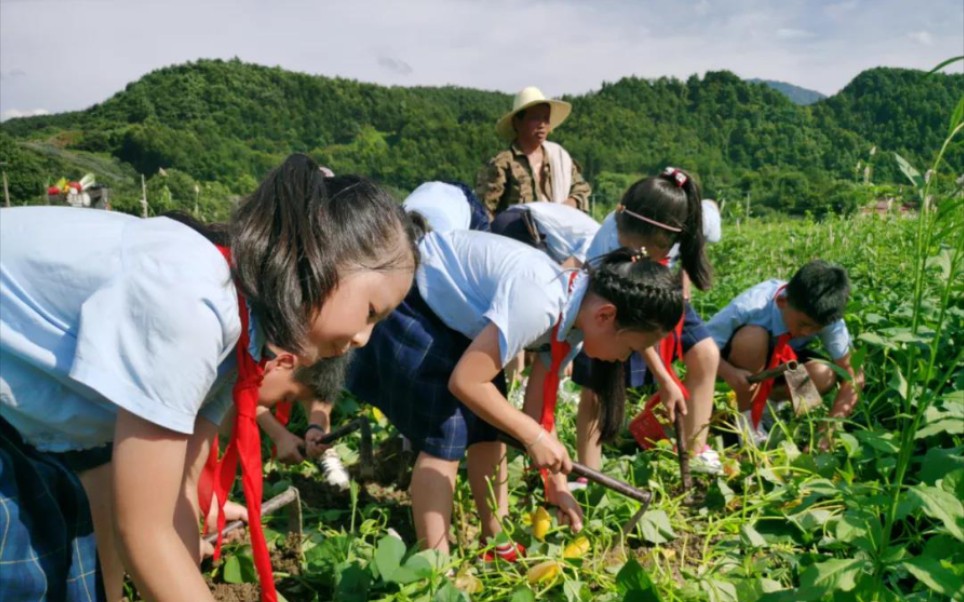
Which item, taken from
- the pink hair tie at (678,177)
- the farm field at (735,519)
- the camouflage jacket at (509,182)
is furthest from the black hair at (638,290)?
the camouflage jacket at (509,182)

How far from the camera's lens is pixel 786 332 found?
10.1ft

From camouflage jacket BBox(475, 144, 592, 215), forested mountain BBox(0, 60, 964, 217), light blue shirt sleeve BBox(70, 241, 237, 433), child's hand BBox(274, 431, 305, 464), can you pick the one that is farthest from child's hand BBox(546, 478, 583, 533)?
forested mountain BBox(0, 60, 964, 217)

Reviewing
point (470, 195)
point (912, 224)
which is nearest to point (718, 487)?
point (470, 195)

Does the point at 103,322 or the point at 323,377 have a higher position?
the point at 103,322

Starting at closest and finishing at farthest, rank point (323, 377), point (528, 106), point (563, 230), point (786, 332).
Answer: point (323, 377) → point (786, 332) → point (563, 230) → point (528, 106)

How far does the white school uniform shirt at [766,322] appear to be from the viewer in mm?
2975

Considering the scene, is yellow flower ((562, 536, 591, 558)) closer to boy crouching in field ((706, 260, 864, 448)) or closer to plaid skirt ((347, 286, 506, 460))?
plaid skirt ((347, 286, 506, 460))

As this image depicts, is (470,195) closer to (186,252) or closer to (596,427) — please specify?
(596,427)

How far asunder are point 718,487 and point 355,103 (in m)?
51.9

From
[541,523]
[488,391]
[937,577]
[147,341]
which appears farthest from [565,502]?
[147,341]

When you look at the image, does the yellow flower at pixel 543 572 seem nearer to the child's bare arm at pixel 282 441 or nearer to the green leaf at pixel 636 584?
the green leaf at pixel 636 584

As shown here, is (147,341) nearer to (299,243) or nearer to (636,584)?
(299,243)

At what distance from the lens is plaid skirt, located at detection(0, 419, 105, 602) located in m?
1.15

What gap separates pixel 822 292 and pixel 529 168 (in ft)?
5.91
